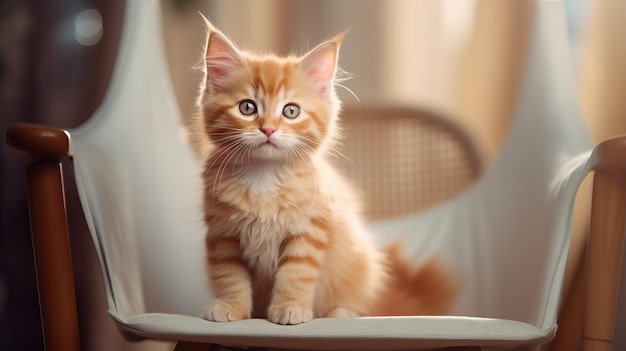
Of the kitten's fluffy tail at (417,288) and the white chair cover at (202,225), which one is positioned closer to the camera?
the white chair cover at (202,225)

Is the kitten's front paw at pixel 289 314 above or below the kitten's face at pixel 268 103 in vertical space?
below

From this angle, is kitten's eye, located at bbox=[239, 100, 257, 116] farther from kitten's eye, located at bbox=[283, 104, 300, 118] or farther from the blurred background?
the blurred background

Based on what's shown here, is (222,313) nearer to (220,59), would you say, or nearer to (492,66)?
(220,59)

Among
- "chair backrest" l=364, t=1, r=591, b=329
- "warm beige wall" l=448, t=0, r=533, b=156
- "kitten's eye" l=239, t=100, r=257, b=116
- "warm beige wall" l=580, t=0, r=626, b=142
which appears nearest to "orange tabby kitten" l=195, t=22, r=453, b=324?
"kitten's eye" l=239, t=100, r=257, b=116

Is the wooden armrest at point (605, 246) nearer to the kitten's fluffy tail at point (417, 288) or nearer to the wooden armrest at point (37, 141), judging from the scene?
the kitten's fluffy tail at point (417, 288)

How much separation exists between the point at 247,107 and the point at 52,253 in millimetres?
308

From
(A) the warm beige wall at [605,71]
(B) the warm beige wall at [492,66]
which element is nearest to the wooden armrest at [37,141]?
(B) the warm beige wall at [492,66]

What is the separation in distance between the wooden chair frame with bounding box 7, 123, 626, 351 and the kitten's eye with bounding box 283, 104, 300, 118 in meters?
0.28

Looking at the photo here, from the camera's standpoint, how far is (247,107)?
89 cm

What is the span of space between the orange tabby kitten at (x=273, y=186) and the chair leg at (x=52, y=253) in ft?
0.60

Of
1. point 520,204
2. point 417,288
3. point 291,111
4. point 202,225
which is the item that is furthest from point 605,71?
point 202,225

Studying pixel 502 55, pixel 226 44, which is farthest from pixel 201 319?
pixel 502 55

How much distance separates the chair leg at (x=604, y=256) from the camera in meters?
0.79

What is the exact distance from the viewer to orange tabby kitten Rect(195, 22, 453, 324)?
2.89ft
